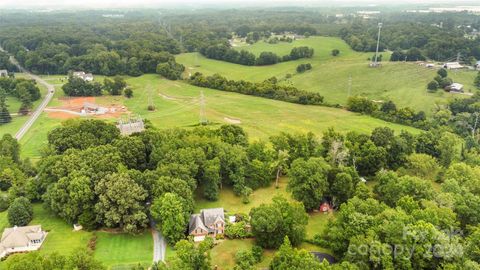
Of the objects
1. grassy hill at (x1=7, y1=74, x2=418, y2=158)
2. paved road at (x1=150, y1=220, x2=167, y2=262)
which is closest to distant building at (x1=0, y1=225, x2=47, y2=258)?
paved road at (x1=150, y1=220, x2=167, y2=262)

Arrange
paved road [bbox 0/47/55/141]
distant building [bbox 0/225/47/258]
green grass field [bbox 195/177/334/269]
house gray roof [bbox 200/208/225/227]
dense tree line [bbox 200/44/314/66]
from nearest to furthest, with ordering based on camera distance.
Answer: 1. green grass field [bbox 195/177/334/269]
2. distant building [bbox 0/225/47/258]
3. house gray roof [bbox 200/208/225/227]
4. paved road [bbox 0/47/55/141]
5. dense tree line [bbox 200/44/314/66]

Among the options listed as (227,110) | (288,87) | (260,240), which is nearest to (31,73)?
(227,110)

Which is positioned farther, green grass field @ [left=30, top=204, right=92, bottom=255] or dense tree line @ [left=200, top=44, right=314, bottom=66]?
dense tree line @ [left=200, top=44, right=314, bottom=66]

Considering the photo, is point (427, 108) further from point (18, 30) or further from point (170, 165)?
point (18, 30)

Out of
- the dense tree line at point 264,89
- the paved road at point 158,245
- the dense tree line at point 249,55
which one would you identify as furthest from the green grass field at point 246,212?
the dense tree line at point 249,55

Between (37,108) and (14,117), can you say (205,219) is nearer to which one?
(14,117)

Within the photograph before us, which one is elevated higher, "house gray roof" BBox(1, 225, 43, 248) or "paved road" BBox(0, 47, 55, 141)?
"paved road" BBox(0, 47, 55, 141)

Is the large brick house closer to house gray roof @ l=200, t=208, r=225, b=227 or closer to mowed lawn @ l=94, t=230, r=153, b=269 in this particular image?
house gray roof @ l=200, t=208, r=225, b=227
